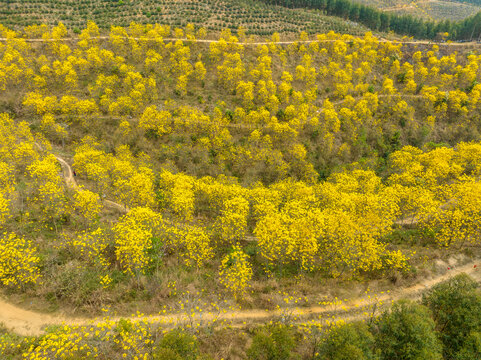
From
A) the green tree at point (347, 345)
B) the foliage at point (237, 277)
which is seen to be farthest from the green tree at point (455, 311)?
the foliage at point (237, 277)

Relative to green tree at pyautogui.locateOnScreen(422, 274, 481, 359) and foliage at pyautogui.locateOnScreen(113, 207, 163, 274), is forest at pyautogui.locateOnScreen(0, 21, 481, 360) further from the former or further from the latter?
foliage at pyautogui.locateOnScreen(113, 207, 163, 274)

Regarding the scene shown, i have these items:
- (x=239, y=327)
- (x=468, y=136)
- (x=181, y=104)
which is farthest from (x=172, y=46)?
(x=468, y=136)

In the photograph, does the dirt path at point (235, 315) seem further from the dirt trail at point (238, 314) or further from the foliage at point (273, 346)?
the foliage at point (273, 346)

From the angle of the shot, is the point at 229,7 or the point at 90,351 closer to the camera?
the point at 90,351

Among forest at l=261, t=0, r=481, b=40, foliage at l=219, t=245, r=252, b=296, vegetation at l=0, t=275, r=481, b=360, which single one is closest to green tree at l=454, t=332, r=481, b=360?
vegetation at l=0, t=275, r=481, b=360

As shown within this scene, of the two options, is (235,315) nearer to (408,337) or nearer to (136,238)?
(136,238)

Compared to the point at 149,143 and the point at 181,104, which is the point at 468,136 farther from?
the point at 149,143
